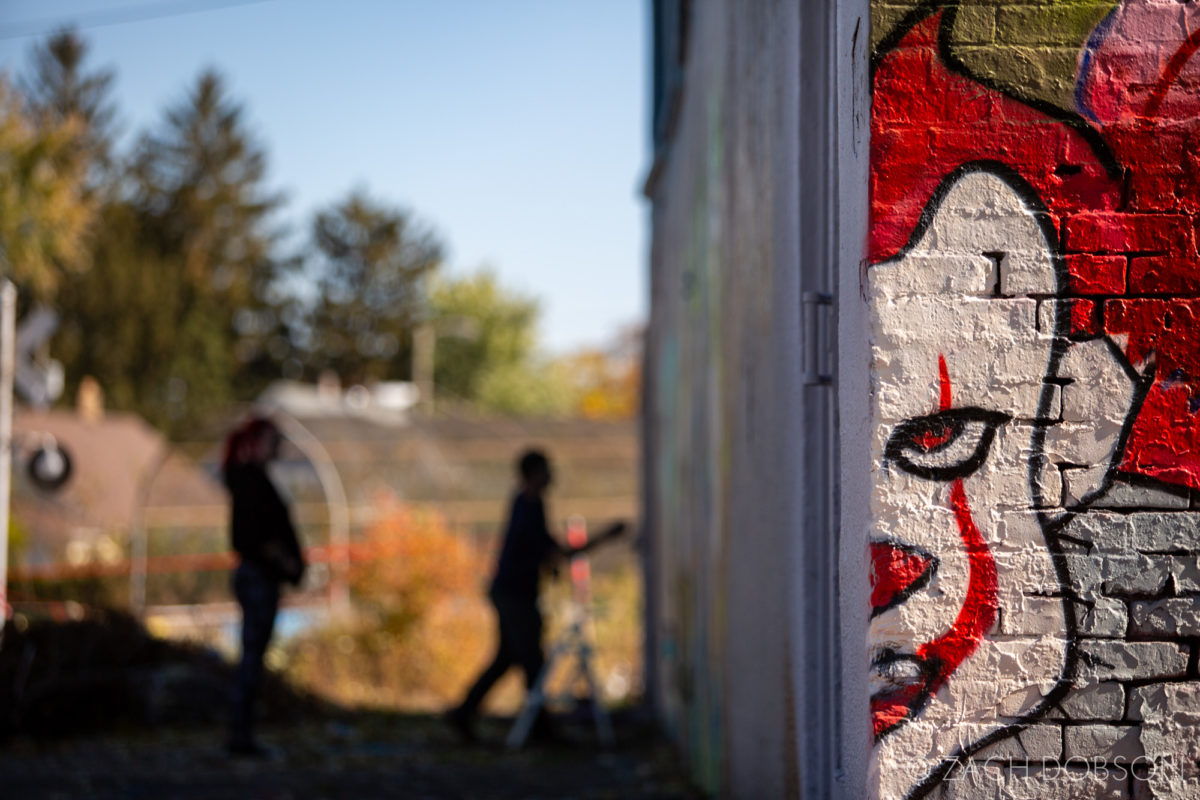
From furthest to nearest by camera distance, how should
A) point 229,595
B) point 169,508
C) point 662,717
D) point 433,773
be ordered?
point 169,508, point 229,595, point 662,717, point 433,773

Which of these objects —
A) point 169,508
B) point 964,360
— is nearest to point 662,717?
A: point 964,360

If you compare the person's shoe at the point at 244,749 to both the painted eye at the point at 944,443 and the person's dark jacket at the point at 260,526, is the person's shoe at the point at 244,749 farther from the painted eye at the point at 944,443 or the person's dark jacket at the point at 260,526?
the painted eye at the point at 944,443

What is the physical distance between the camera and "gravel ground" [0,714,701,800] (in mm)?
6504

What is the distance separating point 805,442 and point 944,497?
2.17 feet

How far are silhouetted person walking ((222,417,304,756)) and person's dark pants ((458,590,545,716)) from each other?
1.63 m

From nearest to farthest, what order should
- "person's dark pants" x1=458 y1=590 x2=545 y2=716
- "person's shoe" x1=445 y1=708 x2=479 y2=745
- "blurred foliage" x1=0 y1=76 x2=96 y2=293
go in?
"person's dark pants" x1=458 y1=590 x2=545 y2=716 < "person's shoe" x1=445 y1=708 x2=479 y2=745 < "blurred foliage" x1=0 y1=76 x2=96 y2=293

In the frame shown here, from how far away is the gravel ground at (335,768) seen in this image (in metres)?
6.50

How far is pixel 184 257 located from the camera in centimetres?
5053

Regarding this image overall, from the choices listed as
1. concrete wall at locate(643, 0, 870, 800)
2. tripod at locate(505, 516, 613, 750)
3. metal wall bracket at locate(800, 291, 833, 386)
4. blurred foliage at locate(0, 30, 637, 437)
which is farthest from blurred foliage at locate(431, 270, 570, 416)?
metal wall bracket at locate(800, 291, 833, 386)

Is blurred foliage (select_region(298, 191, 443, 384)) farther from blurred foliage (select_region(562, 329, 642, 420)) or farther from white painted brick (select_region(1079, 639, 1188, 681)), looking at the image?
white painted brick (select_region(1079, 639, 1188, 681))

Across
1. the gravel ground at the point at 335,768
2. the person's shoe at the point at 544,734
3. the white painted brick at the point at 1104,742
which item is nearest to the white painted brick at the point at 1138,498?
the white painted brick at the point at 1104,742

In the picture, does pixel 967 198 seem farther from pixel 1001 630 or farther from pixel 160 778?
pixel 160 778

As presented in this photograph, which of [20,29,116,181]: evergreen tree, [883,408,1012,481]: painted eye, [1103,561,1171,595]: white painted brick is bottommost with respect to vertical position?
[1103,561,1171,595]: white painted brick

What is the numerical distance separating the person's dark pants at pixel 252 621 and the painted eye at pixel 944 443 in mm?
5056
